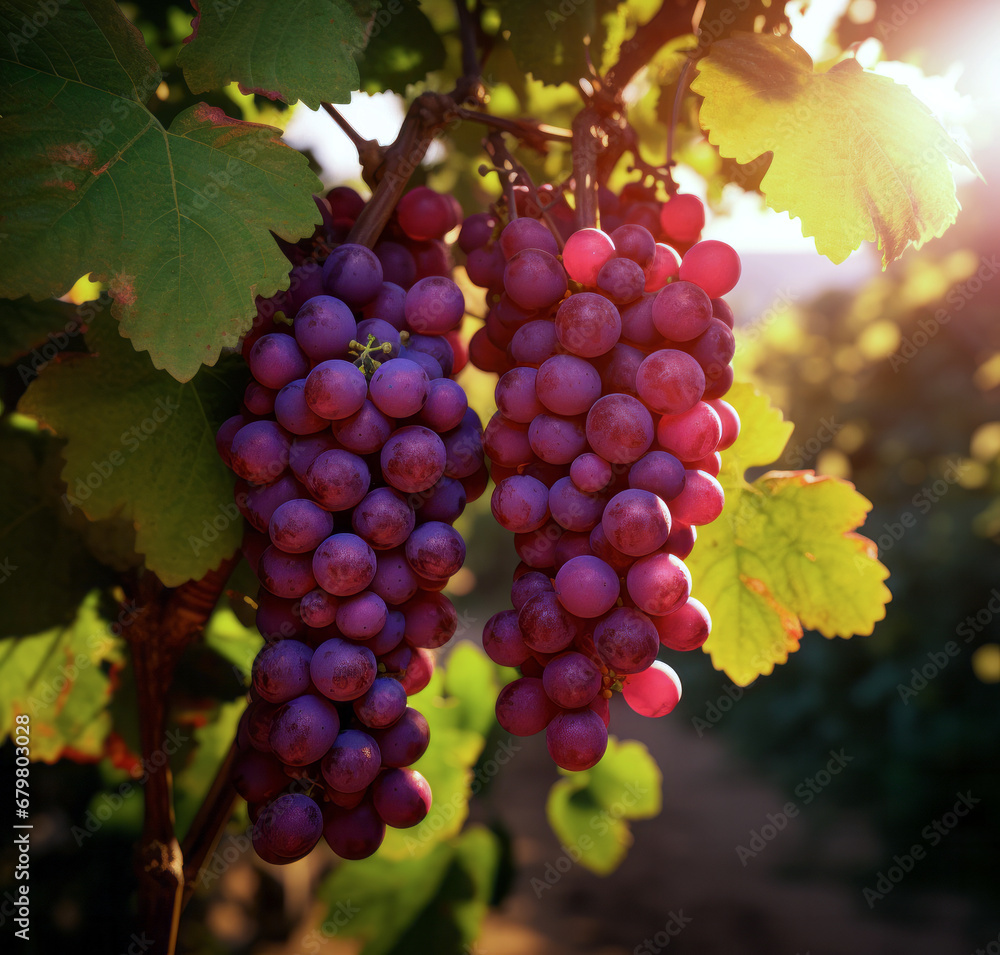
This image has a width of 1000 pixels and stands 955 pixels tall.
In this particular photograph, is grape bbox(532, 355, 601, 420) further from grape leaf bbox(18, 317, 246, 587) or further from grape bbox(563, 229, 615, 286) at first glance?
grape leaf bbox(18, 317, 246, 587)

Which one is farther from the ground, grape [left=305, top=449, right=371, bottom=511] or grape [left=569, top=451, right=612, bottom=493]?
grape [left=569, top=451, right=612, bottom=493]

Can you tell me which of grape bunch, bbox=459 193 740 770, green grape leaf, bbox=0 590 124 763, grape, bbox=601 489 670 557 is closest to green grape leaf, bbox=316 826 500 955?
green grape leaf, bbox=0 590 124 763

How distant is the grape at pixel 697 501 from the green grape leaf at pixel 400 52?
0.77 meters

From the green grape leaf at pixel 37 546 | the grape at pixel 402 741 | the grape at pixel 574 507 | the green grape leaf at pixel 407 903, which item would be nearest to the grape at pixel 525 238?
the grape at pixel 574 507

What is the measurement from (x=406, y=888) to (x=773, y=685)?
186 inches

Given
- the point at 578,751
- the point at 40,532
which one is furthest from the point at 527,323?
the point at 40,532

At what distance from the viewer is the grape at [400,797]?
2.03ft

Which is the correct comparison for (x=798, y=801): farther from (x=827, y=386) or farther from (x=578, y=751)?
(x=578, y=751)

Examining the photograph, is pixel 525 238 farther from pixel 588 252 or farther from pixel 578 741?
pixel 578 741

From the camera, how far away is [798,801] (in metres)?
4.75

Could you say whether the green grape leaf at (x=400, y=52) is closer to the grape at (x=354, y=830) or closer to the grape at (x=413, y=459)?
the grape at (x=413, y=459)

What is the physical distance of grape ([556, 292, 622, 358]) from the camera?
0.64 meters

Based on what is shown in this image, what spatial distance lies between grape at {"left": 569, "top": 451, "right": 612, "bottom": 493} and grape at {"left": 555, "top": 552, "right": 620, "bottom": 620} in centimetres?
6

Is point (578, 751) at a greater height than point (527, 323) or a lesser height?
lesser
